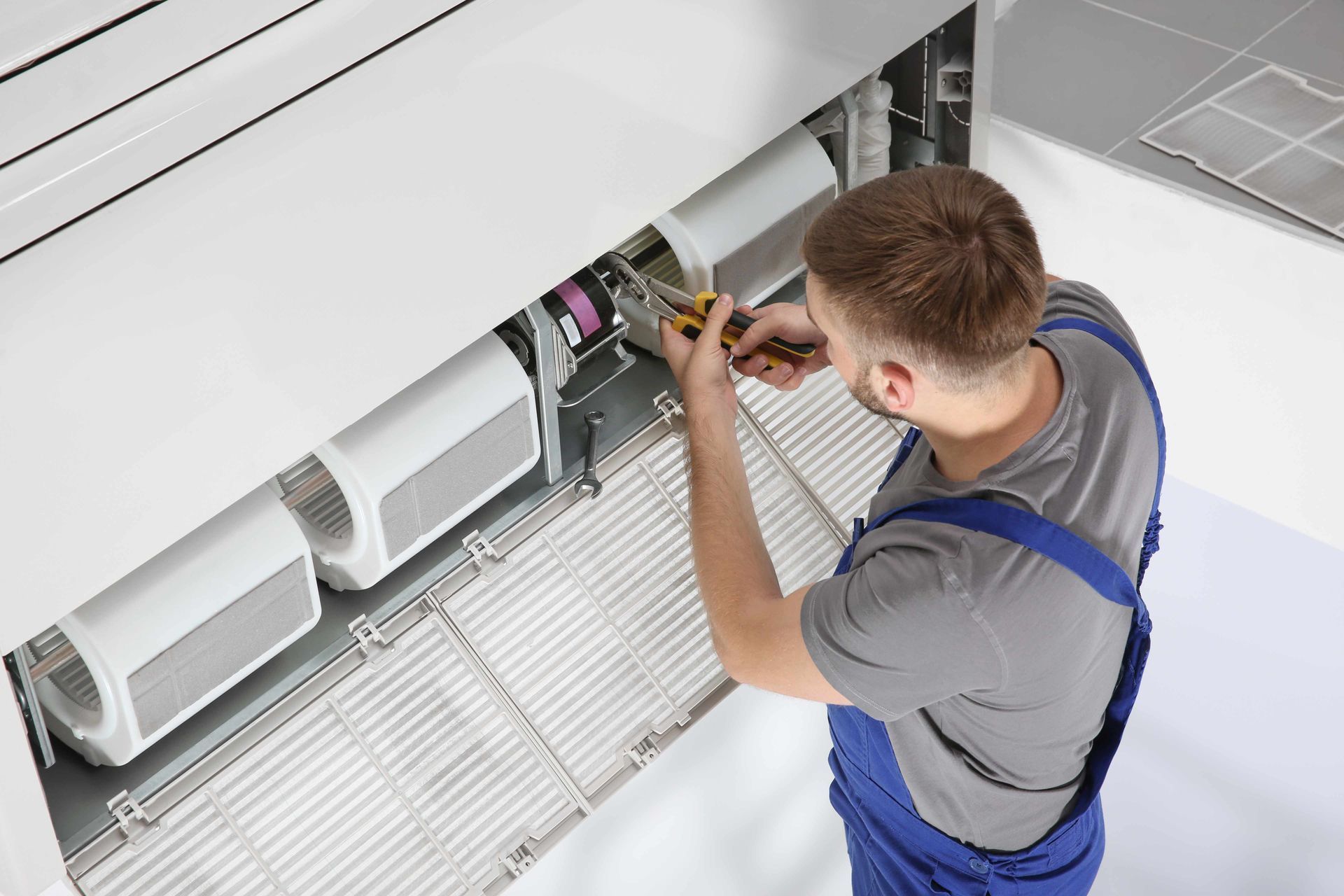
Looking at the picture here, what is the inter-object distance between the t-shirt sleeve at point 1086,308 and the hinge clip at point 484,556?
770 mm

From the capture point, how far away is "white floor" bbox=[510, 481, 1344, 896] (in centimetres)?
201

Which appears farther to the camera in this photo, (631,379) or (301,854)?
(631,379)

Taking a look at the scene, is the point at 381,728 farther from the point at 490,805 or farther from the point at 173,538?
the point at 173,538

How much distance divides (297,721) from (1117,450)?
3.34ft

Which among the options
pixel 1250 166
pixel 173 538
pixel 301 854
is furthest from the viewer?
pixel 1250 166

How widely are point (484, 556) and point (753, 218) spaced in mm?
603

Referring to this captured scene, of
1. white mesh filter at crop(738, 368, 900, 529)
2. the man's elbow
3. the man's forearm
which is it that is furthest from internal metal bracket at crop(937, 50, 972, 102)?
the man's elbow

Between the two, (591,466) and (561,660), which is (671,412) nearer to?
(591,466)

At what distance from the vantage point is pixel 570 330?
5.57ft

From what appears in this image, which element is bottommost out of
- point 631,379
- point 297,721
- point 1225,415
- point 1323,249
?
point 1225,415

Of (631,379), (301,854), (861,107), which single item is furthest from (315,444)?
(861,107)

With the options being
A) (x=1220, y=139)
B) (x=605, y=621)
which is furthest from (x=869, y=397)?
(x=1220, y=139)

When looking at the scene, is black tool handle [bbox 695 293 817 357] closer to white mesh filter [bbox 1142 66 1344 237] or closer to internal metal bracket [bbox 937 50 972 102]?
internal metal bracket [bbox 937 50 972 102]

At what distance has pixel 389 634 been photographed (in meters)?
1.66
